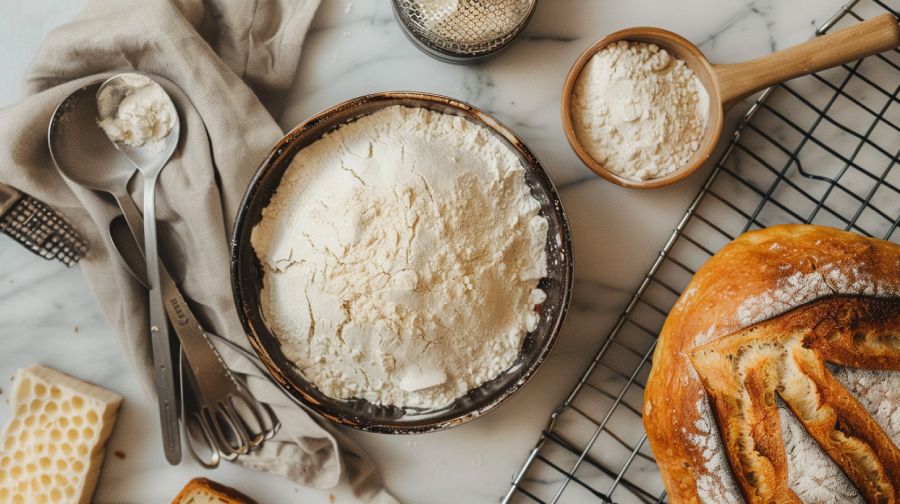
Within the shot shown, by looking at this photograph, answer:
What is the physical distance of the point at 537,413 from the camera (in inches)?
48.1

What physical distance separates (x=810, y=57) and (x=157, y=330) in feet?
4.05

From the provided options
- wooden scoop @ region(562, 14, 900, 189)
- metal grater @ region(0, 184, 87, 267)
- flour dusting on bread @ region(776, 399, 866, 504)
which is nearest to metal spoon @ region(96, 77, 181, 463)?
metal grater @ region(0, 184, 87, 267)

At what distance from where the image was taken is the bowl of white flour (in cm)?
100

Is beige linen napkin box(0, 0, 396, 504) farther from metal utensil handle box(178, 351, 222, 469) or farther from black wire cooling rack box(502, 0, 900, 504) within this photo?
black wire cooling rack box(502, 0, 900, 504)

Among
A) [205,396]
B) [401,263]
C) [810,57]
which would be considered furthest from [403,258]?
[810,57]

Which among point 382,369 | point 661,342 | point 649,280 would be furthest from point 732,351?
point 382,369

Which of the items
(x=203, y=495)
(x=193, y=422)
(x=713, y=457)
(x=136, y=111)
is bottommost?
(x=203, y=495)

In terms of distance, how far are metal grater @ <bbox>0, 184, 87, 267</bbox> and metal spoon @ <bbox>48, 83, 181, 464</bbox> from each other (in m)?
0.09

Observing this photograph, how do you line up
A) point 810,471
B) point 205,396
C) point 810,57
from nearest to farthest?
point 810,471, point 810,57, point 205,396

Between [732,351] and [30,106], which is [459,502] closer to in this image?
[732,351]

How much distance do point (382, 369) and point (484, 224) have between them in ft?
0.97

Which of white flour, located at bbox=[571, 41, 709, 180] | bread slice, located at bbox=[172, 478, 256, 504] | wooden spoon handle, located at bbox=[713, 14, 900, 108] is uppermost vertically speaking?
wooden spoon handle, located at bbox=[713, 14, 900, 108]

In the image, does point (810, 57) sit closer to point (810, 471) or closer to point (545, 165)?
point (545, 165)

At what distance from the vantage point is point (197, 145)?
112 cm
